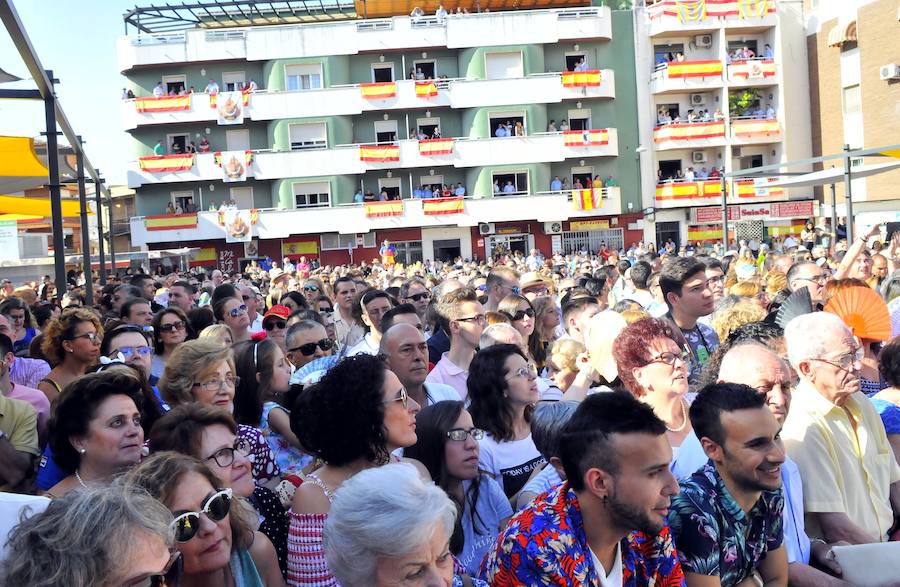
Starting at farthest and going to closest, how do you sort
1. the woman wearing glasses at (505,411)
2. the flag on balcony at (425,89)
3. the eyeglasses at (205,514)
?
the flag on balcony at (425,89) → the woman wearing glasses at (505,411) → the eyeglasses at (205,514)

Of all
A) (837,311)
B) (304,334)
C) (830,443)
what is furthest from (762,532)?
(304,334)

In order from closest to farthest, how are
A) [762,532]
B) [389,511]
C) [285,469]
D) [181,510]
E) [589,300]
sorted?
1. [389,511]
2. [181,510]
3. [762,532]
4. [285,469]
5. [589,300]

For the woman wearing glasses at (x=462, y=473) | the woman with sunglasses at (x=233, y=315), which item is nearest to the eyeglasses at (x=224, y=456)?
the woman wearing glasses at (x=462, y=473)

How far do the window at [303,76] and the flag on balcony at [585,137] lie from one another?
11.6 m

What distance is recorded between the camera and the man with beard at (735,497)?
3555 mm

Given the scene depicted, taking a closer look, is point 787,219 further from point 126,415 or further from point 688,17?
point 126,415

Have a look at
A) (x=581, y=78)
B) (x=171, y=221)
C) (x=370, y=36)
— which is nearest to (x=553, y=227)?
(x=581, y=78)

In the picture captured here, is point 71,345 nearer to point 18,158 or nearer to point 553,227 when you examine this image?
point 18,158

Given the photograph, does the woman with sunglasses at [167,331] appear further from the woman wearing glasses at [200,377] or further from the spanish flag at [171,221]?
the spanish flag at [171,221]

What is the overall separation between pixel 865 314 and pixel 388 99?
120 ft

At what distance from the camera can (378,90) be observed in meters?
41.3

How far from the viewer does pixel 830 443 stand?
4449 mm

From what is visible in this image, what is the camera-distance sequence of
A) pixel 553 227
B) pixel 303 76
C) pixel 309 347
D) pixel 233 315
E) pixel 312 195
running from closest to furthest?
pixel 309 347
pixel 233 315
pixel 303 76
pixel 553 227
pixel 312 195

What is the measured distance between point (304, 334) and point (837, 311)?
3.90 m
